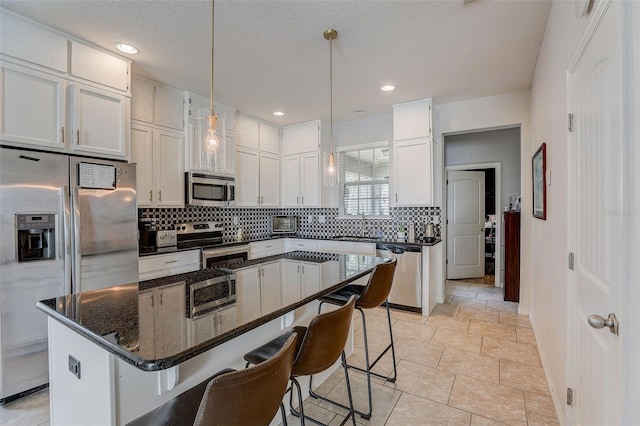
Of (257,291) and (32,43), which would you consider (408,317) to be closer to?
(257,291)

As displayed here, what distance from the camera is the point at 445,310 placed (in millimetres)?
3885

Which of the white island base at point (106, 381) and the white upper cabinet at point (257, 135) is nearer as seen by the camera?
the white island base at point (106, 381)

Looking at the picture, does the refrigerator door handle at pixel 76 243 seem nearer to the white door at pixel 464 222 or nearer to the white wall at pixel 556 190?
the white wall at pixel 556 190

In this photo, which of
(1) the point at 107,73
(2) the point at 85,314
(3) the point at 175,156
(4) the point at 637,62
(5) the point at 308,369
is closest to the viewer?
(4) the point at 637,62

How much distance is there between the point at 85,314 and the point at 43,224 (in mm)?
1574

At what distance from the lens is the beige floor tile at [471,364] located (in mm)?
2391

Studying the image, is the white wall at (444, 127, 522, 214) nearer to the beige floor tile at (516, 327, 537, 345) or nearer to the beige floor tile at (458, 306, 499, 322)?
the beige floor tile at (458, 306, 499, 322)

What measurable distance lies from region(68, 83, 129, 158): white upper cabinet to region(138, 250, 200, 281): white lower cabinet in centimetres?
103

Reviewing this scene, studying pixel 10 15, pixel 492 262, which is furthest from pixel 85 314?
pixel 492 262

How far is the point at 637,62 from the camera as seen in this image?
2.80 feet

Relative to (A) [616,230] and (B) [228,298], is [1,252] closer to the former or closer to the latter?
(B) [228,298]

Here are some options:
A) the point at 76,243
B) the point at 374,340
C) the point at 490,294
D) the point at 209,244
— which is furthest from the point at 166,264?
the point at 490,294

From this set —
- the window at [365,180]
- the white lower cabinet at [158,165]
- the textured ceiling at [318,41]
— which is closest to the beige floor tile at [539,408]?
the textured ceiling at [318,41]

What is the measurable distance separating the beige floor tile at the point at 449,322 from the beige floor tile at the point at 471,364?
59cm
